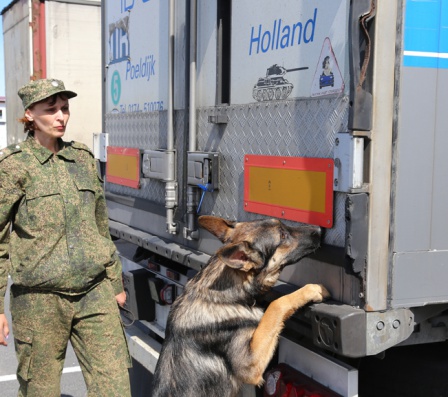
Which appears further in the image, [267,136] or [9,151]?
[9,151]

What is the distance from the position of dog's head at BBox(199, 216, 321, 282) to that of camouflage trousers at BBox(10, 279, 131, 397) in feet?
2.48

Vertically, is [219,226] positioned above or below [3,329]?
above

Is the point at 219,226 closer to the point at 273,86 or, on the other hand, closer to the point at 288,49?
the point at 273,86

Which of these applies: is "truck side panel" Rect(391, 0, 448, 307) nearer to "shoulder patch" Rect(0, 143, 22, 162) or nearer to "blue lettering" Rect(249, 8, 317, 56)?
"blue lettering" Rect(249, 8, 317, 56)

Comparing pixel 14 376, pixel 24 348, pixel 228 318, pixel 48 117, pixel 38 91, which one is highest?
pixel 38 91

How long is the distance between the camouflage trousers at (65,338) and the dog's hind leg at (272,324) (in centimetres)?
77

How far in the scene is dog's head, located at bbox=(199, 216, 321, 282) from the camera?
2.72 metres

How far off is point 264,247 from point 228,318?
1.21ft

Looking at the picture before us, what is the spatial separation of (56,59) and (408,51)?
692 centimetres

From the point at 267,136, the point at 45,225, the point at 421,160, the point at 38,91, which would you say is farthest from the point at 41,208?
the point at 421,160

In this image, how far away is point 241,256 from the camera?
2914 mm

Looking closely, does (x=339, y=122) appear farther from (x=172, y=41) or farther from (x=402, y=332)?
(x=172, y=41)

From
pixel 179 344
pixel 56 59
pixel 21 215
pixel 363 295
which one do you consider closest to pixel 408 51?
pixel 363 295

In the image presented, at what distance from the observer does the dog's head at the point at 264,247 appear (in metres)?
2.72
